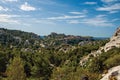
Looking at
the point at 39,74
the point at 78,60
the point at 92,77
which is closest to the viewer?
the point at 92,77

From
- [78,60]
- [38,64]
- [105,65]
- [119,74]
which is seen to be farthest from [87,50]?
[119,74]

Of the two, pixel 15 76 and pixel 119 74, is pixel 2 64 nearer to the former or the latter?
pixel 15 76

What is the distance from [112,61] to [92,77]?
57.0 feet

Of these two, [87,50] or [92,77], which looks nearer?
[92,77]

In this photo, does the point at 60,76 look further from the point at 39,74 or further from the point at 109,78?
the point at 39,74

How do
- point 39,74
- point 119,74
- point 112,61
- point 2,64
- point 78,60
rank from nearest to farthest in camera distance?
point 119,74, point 112,61, point 39,74, point 2,64, point 78,60

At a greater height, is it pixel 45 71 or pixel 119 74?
pixel 119 74

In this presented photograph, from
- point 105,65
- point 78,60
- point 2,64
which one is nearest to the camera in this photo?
point 105,65

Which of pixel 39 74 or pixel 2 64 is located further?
pixel 2 64

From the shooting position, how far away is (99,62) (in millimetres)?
79562

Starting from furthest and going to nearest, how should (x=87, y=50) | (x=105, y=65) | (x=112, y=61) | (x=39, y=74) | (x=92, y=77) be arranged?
(x=87, y=50), (x=39, y=74), (x=105, y=65), (x=112, y=61), (x=92, y=77)

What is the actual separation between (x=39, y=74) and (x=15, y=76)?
30.5 meters

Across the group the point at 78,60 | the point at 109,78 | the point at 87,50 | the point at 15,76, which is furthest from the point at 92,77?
the point at 87,50

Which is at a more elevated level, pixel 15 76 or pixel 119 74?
pixel 119 74
